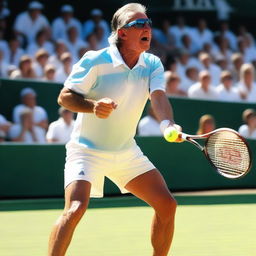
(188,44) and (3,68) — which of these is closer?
(3,68)

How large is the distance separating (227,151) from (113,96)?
806mm

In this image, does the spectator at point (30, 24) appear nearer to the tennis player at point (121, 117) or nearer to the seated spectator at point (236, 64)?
the seated spectator at point (236, 64)

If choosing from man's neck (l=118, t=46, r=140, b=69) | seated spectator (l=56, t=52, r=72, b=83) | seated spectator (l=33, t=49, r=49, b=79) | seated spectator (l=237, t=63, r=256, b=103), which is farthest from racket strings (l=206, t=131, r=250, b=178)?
seated spectator (l=237, t=63, r=256, b=103)

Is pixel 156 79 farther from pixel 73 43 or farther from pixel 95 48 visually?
pixel 73 43

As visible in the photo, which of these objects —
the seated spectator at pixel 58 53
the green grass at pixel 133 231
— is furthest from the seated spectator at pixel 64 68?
the green grass at pixel 133 231

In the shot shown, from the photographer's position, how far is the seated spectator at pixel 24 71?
11.9 meters

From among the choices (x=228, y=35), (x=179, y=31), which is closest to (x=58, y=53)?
(x=179, y=31)

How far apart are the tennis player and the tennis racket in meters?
0.27

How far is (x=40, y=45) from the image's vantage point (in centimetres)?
1351

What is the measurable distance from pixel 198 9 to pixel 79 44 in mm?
4605

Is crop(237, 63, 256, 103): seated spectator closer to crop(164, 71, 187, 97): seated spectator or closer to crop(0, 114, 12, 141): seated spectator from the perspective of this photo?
crop(164, 71, 187, 97): seated spectator

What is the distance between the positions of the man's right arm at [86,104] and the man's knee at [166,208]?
0.77 metres

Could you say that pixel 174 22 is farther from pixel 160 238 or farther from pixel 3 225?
pixel 160 238

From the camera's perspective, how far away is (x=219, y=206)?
31.3 ft
